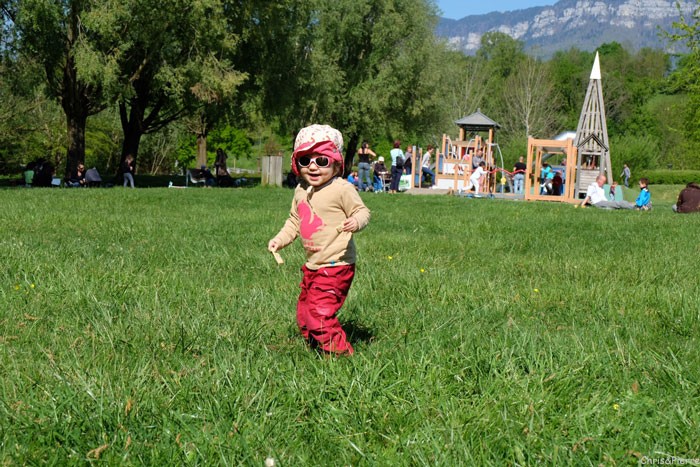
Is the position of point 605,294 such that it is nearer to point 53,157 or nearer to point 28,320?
point 28,320

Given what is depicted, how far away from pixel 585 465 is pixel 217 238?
8.13 metres

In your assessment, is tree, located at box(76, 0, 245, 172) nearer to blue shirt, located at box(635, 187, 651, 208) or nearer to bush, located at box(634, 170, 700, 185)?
blue shirt, located at box(635, 187, 651, 208)

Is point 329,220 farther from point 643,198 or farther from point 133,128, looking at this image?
point 133,128

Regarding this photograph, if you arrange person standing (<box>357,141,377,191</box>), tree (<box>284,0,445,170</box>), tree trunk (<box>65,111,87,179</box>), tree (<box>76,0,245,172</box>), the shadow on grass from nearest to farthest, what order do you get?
the shadow on grass → tree (<box>76,0,245,172</box>) → tree trunk (<box>65,111,87,179</box>) → person standing (<box>357,141,377,191</box>) → tree (<box>284,0,445,170</box>)

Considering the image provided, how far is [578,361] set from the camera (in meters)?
4.21

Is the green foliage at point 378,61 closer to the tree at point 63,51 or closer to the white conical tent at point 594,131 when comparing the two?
the white conical tent at point 594,131

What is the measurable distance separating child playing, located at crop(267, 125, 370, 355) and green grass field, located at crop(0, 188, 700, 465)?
0.22m

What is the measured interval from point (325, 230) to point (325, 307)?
493mm

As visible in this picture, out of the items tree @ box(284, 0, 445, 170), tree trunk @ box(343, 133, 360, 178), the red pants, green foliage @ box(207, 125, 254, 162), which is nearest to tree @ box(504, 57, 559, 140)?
tree trunk @ box(343, 133, 360, 178)

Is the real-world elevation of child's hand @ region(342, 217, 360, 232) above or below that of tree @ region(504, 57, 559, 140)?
below

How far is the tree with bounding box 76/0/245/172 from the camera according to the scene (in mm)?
27156

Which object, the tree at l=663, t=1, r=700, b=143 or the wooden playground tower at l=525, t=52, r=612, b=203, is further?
the tree at l=663, t=1, r=700, b=143

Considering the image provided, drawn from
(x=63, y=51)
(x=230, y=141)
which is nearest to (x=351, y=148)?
(x=230, y=141)

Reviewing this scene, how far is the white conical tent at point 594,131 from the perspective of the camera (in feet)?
107
